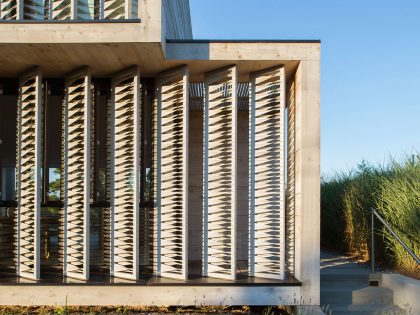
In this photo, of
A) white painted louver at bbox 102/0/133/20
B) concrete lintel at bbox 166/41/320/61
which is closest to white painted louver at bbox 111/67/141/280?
concrete lintel at bbox 166/41/320/61

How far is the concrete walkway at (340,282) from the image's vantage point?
650cm

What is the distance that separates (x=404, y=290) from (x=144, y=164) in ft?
12.5

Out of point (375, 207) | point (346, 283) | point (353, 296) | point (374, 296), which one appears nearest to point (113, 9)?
point (353, 296)

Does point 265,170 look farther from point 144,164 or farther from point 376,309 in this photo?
point 376,309

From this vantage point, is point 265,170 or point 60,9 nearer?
point 60,9

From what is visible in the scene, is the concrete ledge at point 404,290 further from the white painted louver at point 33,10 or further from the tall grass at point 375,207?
the white painted louver at point 33,10

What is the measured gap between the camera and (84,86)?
652 centimetres

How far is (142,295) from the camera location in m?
6.16

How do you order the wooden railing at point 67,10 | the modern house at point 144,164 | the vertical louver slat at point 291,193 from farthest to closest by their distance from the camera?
the vertical louver slat at point 291,193 → the modern house at point 144,164 → the wooden railing at point 67,10

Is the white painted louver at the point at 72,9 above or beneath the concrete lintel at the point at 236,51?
above

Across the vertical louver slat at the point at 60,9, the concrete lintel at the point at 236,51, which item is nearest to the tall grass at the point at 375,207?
the concrete lintel at the point at 236,51

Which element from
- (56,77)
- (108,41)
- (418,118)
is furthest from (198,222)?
(418,118)

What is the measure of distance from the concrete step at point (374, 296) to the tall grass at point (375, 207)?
911mm

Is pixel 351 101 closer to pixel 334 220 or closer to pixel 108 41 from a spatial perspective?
pixel 334 220
